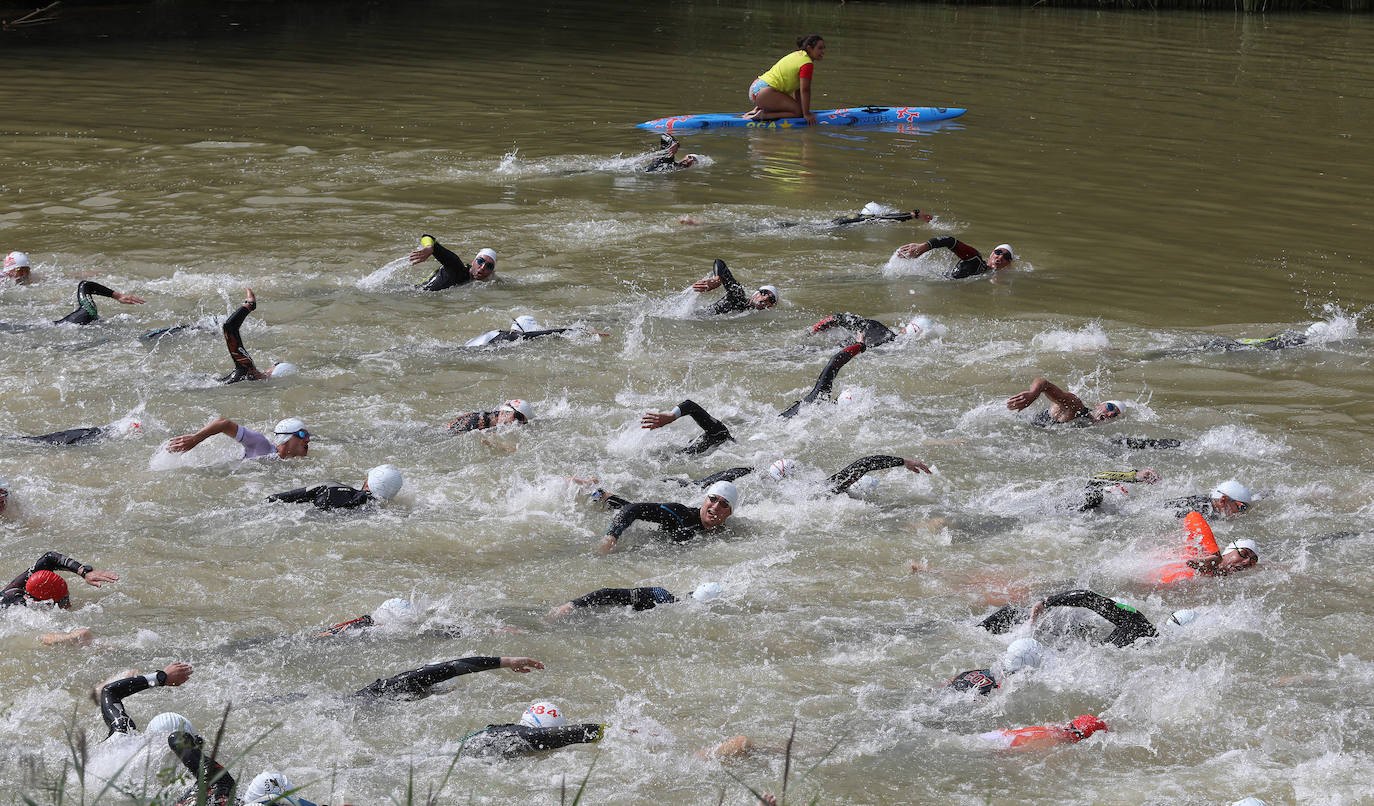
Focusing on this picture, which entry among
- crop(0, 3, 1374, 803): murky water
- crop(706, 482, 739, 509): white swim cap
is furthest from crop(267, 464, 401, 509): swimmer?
crop(706, 482, 739, 509): white swim cap

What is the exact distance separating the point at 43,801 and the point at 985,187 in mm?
16796

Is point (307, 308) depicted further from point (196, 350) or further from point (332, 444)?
point (332, 444)

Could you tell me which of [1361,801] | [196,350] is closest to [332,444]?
[196,350]

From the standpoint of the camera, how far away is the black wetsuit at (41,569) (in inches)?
332

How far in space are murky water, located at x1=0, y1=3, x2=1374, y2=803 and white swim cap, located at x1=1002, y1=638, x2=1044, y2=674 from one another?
128 millimetres

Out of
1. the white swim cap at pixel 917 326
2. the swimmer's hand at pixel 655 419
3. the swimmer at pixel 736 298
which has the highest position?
the swimmer at pixel 736 298

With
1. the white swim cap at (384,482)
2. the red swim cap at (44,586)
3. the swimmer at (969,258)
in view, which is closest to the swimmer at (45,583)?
the red swim cap at (44,586)

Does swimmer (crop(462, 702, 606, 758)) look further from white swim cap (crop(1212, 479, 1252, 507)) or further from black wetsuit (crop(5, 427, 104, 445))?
black wetsuit (crop(5, 427, 104, 445))

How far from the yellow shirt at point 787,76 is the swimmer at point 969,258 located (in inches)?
343

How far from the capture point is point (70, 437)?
36.7 feet

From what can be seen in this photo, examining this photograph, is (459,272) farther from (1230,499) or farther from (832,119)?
(832,119)

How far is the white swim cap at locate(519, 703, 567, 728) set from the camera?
23.4 ft

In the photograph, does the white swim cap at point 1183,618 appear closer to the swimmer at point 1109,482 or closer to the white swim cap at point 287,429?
the swimmer at point 1109,482

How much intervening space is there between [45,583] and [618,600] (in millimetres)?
3777
